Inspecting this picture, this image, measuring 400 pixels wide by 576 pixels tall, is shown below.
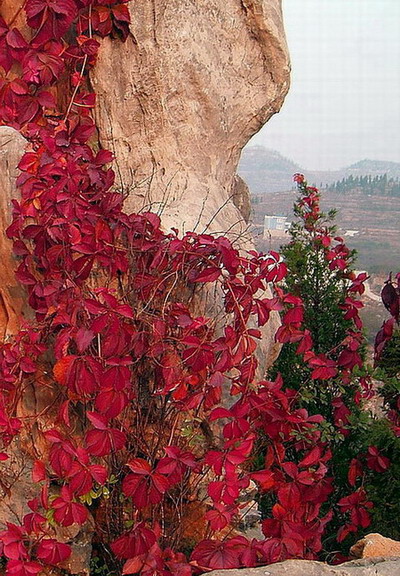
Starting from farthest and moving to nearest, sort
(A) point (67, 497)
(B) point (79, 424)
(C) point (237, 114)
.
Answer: (C) point (237, 114)
(B) point (79, 424)
(A) point (67, 497)

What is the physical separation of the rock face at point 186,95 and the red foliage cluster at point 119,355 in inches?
6.2

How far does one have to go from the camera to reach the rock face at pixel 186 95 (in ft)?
10.0

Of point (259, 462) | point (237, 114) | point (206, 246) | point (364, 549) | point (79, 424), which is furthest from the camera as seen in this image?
point (259, 462)

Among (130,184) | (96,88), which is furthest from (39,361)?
(96,88)

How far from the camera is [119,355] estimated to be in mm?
2363

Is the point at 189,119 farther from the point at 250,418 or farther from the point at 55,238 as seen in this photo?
the point at 250,418

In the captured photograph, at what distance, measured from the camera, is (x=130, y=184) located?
3.06 metres

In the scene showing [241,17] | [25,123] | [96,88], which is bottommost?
[25,123]

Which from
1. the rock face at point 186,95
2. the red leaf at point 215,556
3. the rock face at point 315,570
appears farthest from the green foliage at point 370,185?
the rock face at point 315,570

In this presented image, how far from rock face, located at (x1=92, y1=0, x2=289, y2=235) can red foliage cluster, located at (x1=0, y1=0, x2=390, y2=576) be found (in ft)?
0.52

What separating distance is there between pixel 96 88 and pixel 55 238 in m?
0.93

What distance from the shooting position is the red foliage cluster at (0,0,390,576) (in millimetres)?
2299

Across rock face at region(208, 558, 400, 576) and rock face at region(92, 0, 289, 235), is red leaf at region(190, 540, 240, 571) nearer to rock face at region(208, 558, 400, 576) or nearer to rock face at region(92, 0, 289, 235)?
rock face at region(208, 558, 400, 576)

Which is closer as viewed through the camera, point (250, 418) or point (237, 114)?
point (250, 418)
